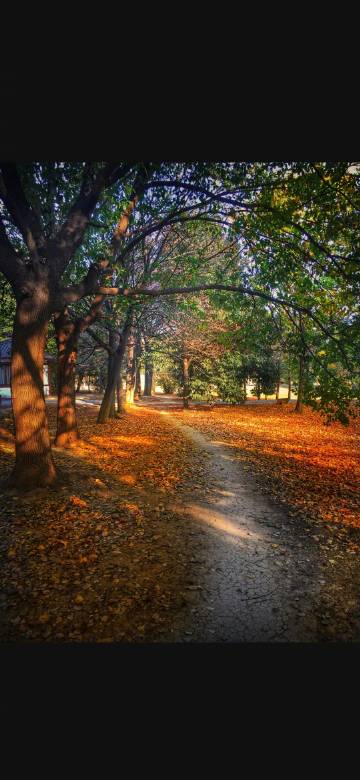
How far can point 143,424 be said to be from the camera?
13.6 meters

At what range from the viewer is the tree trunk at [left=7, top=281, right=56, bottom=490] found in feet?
17.6

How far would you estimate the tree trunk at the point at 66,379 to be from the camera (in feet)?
29.3

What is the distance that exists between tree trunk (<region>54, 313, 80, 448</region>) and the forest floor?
745mm

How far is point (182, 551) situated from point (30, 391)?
345 centimetres

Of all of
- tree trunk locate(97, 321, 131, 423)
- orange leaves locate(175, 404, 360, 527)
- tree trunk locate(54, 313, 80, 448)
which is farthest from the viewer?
tree trunk locate(97, 321, 131, 423)

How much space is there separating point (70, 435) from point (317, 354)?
6770 mm

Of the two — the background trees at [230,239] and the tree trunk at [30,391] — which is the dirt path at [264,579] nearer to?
the background trees at [230,239]

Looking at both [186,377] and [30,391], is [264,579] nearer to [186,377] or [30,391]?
[30,391]

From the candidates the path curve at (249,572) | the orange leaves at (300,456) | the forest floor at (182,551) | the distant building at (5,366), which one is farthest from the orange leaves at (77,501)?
the distant building at (5,366)

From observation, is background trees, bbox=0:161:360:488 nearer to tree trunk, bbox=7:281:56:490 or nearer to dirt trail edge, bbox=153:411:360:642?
tree trunk, bbox=7:281:56:490

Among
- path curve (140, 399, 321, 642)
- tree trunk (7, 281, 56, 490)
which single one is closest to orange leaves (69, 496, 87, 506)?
tree trunk (7, 281, 56, 490)

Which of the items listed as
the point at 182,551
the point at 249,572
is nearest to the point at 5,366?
the point at 182,551

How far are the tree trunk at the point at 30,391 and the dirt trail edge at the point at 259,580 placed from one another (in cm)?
251

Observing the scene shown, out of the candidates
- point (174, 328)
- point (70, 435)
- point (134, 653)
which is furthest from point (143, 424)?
point (134, 653)
